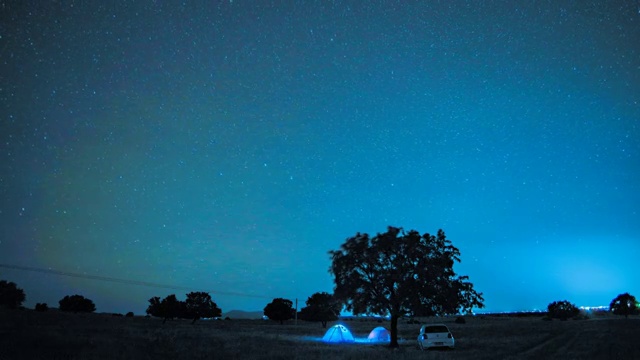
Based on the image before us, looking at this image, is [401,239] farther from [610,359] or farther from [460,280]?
[610,359]

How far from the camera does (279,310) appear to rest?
106062mm

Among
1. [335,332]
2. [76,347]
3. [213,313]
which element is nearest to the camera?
[76,347]

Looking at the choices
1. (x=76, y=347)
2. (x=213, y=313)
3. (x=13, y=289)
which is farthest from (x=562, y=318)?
(x=13, y=289)

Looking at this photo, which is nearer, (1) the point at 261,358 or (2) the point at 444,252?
(1) the point at 261,358

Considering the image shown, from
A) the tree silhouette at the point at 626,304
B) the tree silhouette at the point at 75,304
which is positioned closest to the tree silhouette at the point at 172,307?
the tree silhouette at the point at 75,304

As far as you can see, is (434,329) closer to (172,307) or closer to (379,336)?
(379,336)

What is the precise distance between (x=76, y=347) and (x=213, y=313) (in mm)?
83988

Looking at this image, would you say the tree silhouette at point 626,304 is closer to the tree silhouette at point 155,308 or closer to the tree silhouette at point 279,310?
the tree silhouette at point 279,310

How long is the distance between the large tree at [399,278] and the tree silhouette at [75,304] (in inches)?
4277

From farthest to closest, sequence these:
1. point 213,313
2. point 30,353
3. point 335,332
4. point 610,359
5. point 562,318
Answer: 1. point 562,318
2. point 213,313
3. point 335,332
4. point 610,359
5. point 30,353

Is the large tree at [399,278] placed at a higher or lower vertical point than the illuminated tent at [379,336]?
higher

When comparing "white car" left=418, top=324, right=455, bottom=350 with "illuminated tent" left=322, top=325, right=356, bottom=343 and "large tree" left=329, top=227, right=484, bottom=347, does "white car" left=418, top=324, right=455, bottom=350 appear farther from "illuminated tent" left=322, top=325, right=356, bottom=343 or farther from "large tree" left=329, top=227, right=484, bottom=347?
"illuminated tent" left=322, top=325, right=356, bottom=343

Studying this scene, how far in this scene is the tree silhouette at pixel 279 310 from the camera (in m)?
106

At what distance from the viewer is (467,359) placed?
23578 millimetres
